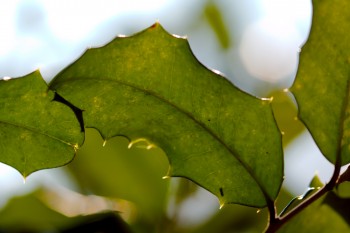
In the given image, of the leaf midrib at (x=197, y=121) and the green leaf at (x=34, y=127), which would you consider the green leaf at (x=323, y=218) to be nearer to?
the leaf midrib at (x=197, y=121)

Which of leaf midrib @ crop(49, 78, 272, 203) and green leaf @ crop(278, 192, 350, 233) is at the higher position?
leaf midrib @ crop(49, 78, 272, 203)

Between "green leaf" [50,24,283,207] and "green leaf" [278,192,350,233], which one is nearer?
"green leaf" [50,24,283,207]

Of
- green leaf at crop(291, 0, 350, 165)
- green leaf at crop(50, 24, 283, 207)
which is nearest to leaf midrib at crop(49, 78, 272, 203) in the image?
green leaf at crop(50, 24, 283, 207)

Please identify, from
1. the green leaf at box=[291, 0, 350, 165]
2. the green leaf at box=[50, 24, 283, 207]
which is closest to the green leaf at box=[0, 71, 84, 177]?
the green leaf at box=[50, 24, 283, 207]

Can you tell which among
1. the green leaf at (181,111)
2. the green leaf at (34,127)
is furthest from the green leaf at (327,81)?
the green leaf at (34,127)

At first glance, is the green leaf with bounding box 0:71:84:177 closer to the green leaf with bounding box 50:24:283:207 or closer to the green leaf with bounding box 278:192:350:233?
the green leaf with bounding box 50:24:283:207

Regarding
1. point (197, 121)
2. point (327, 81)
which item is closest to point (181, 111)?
point (197, 121)
